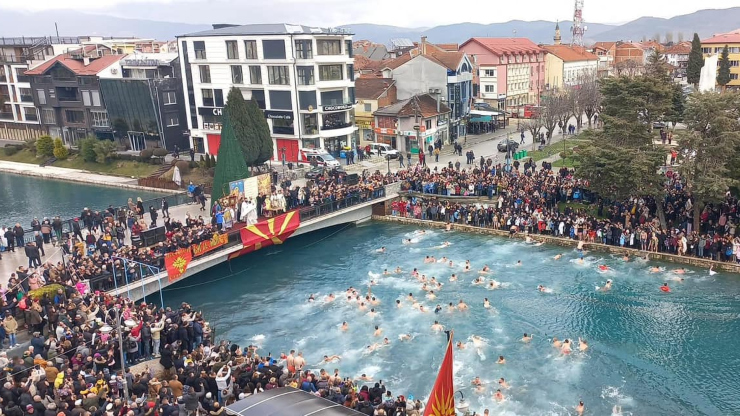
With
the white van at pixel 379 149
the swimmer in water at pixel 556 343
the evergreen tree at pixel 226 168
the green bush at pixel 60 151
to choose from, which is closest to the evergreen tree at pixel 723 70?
the white van at pixel 379 149

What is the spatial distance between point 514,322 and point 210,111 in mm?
48396

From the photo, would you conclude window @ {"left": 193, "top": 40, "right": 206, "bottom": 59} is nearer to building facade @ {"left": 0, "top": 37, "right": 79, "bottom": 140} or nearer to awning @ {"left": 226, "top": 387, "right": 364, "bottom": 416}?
building facade @ {"left": 0, "top": 37, "right": 79, "bottom": 140}

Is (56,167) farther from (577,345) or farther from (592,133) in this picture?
(577,345)

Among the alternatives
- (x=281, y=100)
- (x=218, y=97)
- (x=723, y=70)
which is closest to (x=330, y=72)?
(x=281, y=100)

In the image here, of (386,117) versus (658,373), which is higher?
(386,117)

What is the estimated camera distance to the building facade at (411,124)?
6712 cm

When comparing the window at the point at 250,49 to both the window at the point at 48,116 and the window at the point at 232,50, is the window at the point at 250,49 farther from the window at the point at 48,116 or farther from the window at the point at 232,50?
the window at the point at 48,116

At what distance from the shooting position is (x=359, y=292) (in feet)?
114

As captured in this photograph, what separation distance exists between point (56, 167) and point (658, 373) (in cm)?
7114

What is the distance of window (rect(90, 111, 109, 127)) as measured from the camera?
3059 inches

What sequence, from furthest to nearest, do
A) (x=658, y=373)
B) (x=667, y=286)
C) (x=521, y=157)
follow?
(x=521, y=157) < (x=667, y=286) < (x=658, y=373)

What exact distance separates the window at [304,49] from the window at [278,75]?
1.99 m

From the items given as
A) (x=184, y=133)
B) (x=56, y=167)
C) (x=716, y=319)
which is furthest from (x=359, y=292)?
(x=56, y=167)

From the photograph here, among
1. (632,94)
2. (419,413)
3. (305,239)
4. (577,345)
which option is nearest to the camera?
(419,413)
